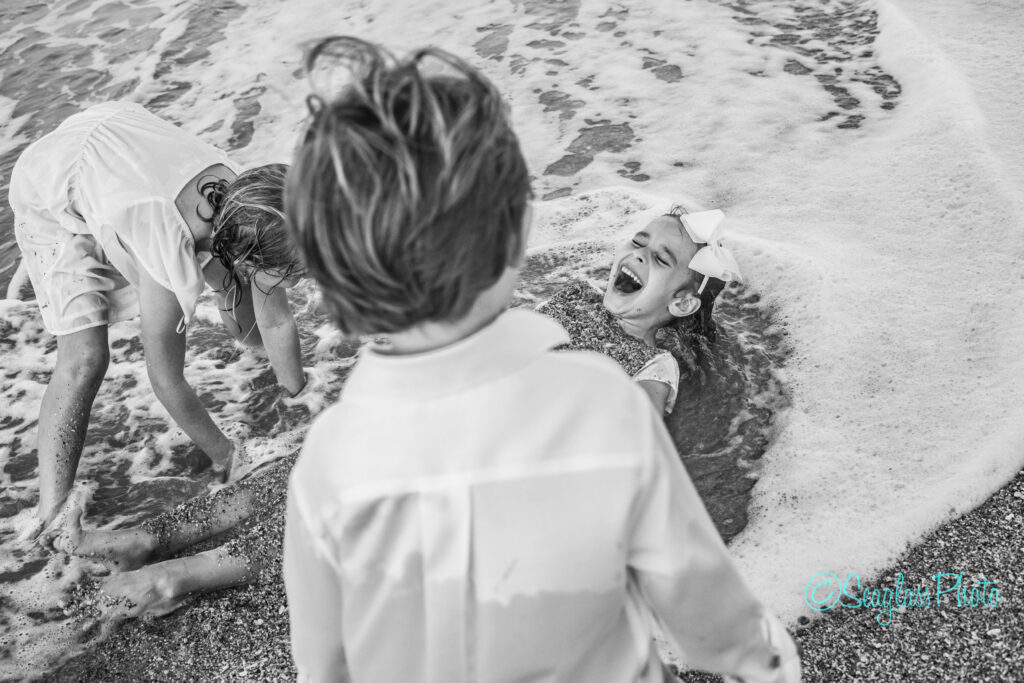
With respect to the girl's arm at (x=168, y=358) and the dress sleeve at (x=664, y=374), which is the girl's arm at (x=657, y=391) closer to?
the dress sleeve at (x=664, y=374)

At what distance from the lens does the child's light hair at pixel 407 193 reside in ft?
A: 3.19

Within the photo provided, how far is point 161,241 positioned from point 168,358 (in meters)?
0.45

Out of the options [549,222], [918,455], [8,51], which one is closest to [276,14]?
[8,51]

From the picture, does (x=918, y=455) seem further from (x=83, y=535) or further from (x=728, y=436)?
(x=83, y=535)

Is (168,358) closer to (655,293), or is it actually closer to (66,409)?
(66,409)

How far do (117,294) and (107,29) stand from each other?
4.93 meters

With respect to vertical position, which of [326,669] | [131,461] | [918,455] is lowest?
[131,461]

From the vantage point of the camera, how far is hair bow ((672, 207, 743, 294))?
3213mm

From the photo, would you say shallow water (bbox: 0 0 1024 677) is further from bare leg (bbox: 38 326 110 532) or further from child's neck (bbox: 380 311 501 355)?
child's neck (bbox: 380 311 501 355)

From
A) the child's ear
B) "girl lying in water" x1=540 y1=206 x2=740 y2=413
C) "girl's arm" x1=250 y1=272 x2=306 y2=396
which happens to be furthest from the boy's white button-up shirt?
the child's ear

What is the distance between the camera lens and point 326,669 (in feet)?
4.01

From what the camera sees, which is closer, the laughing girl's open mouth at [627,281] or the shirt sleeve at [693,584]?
the shirt sleeve at [693,584]

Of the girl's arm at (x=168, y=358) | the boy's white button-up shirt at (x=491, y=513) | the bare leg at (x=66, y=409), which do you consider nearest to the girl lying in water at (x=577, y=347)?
the bare leg at (x=66, y=409)

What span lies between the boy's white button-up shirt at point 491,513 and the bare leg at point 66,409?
7.40 ft
